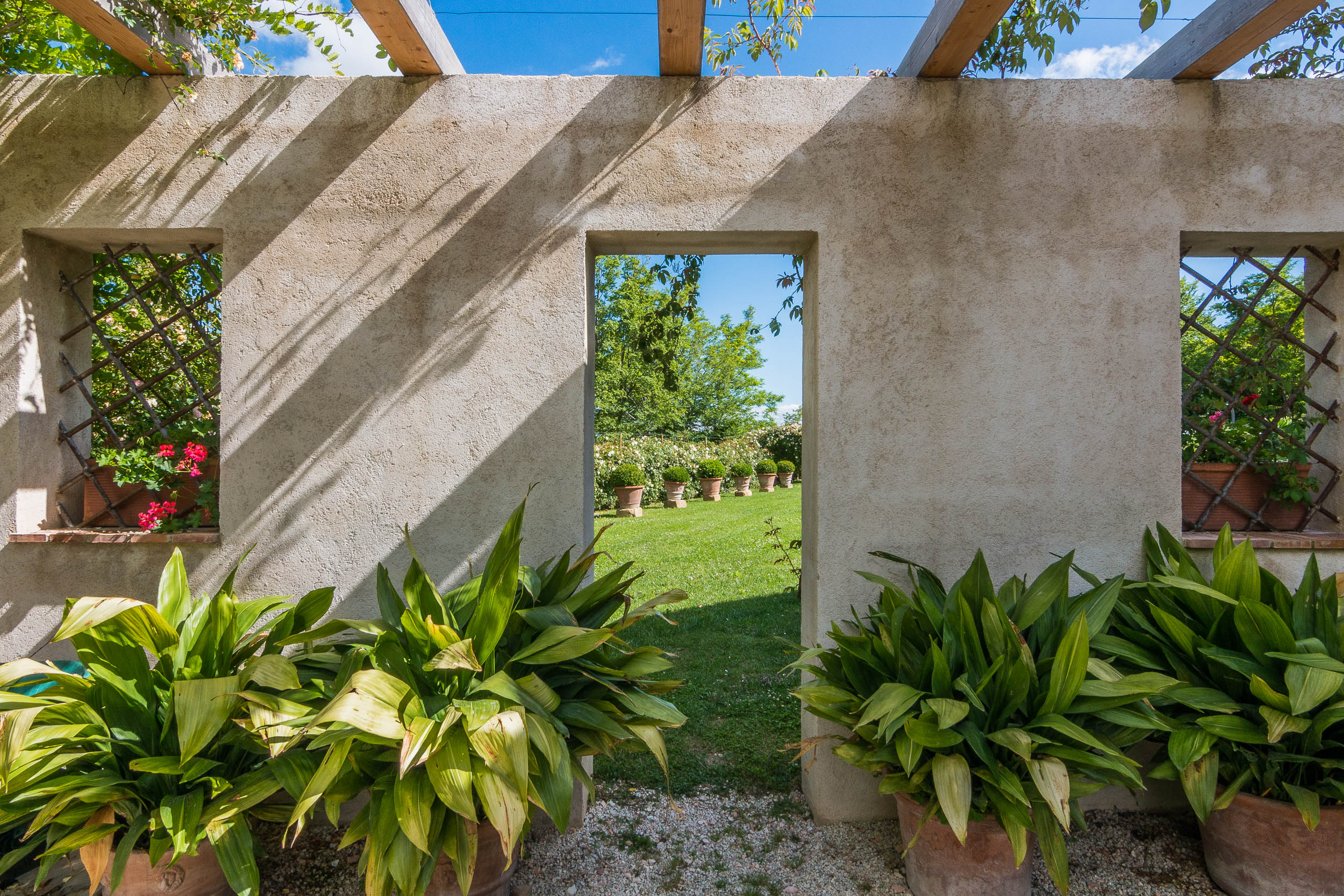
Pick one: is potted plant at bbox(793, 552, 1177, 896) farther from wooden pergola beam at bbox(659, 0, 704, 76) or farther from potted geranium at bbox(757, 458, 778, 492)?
potted geranium at bbox(757, 458, 778, 492)

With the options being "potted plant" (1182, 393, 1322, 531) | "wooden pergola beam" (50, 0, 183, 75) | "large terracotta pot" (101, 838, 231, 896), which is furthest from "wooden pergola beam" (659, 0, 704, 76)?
"large terracotta pot" (101, 838, 231, 896)

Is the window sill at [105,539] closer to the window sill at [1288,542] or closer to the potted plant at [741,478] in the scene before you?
the window sill at [1288,542]

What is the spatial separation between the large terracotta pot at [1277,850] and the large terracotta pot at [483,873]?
6.82 ft

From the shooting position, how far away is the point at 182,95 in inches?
90.4

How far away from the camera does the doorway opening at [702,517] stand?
2.70 metres

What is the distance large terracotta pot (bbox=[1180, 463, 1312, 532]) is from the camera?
2.49 meters

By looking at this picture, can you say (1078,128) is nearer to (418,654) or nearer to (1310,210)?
(1310,210)

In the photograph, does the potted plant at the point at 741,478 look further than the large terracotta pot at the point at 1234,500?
Yes

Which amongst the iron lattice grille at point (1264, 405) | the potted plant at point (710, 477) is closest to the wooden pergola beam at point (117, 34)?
the iron lattice grille at point (1264, 405)

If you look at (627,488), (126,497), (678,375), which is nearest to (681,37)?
(126,497)

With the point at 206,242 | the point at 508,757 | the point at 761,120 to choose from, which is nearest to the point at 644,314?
the point at 761,120

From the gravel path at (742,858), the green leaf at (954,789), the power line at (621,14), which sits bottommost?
the gravel path at (742,858)

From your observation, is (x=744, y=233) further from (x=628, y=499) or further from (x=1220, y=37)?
(x=628, y=499)

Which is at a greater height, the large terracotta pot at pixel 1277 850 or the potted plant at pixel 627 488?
the potted plant at pixel 627 488
